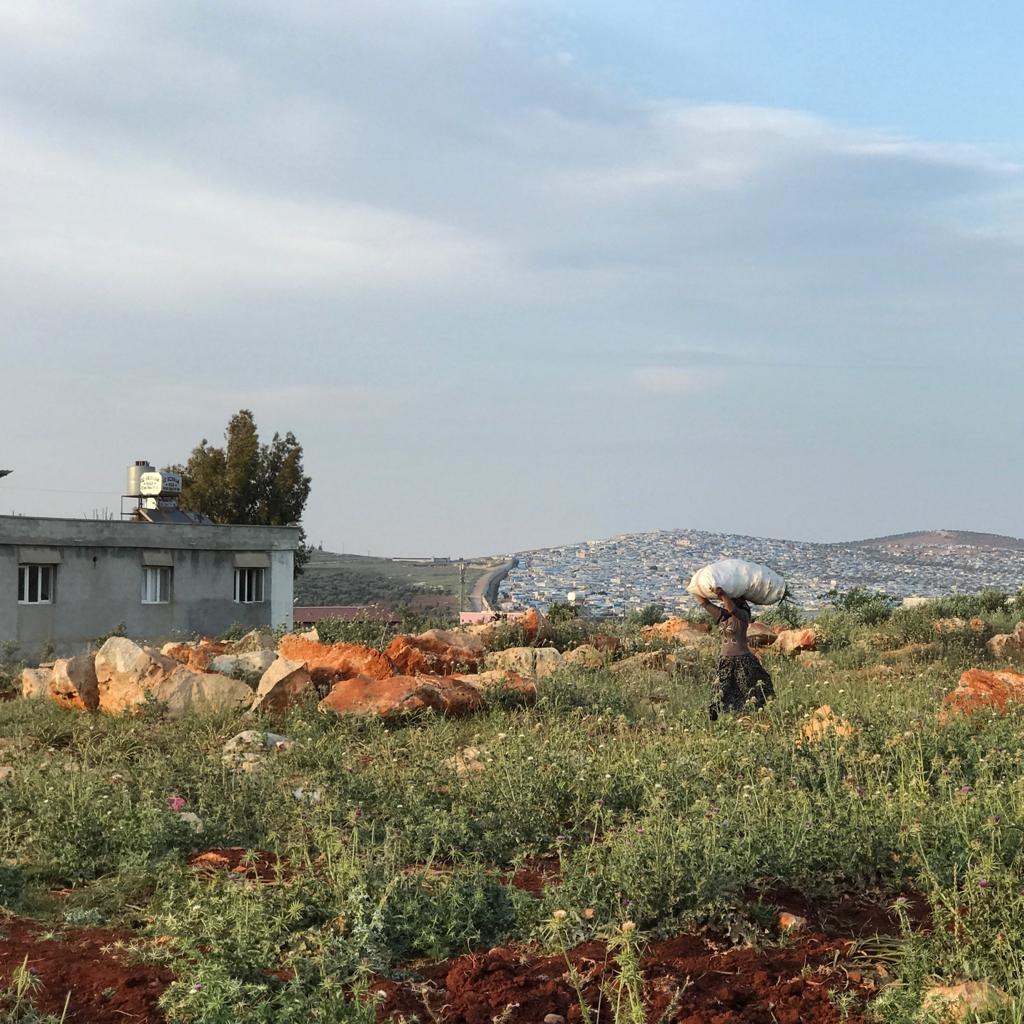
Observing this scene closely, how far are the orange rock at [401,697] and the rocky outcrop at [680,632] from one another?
5.60 meters

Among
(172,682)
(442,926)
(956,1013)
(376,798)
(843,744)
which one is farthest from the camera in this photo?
(172,682)

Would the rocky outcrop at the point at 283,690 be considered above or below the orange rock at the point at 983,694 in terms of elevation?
below

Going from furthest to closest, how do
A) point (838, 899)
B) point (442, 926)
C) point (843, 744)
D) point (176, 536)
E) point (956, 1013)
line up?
point (176, 536)
point (843, 744)
point (838, 899)
point (442, 926)
point (956, 1013)

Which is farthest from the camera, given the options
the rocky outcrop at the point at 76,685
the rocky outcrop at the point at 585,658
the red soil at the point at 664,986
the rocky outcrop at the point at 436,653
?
the rocky outcrop at the point at 585,658

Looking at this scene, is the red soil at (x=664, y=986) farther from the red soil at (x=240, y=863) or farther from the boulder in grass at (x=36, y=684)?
the boulder in grass at (x=36, y=684)

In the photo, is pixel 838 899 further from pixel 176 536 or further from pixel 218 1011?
pixel 176 536

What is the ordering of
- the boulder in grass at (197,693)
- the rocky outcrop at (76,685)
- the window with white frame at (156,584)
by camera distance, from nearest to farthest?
1. the boulder in grass at (197,693)
2. the rocky outcrop at (76,685)
3. the window with white frame at (156,584)

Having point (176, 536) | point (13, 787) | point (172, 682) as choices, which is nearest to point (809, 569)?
point (176, 536)

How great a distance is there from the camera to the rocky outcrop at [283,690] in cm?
1039

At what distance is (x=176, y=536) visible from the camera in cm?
3469

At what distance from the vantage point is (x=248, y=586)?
120 feet

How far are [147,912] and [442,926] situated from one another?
131 centimetres

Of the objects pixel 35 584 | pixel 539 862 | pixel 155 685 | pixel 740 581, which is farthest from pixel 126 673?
pixel 35 584

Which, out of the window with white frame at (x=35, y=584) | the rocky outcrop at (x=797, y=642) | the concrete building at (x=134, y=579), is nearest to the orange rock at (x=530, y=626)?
the rocky outcrop at (x=797, y=642)
